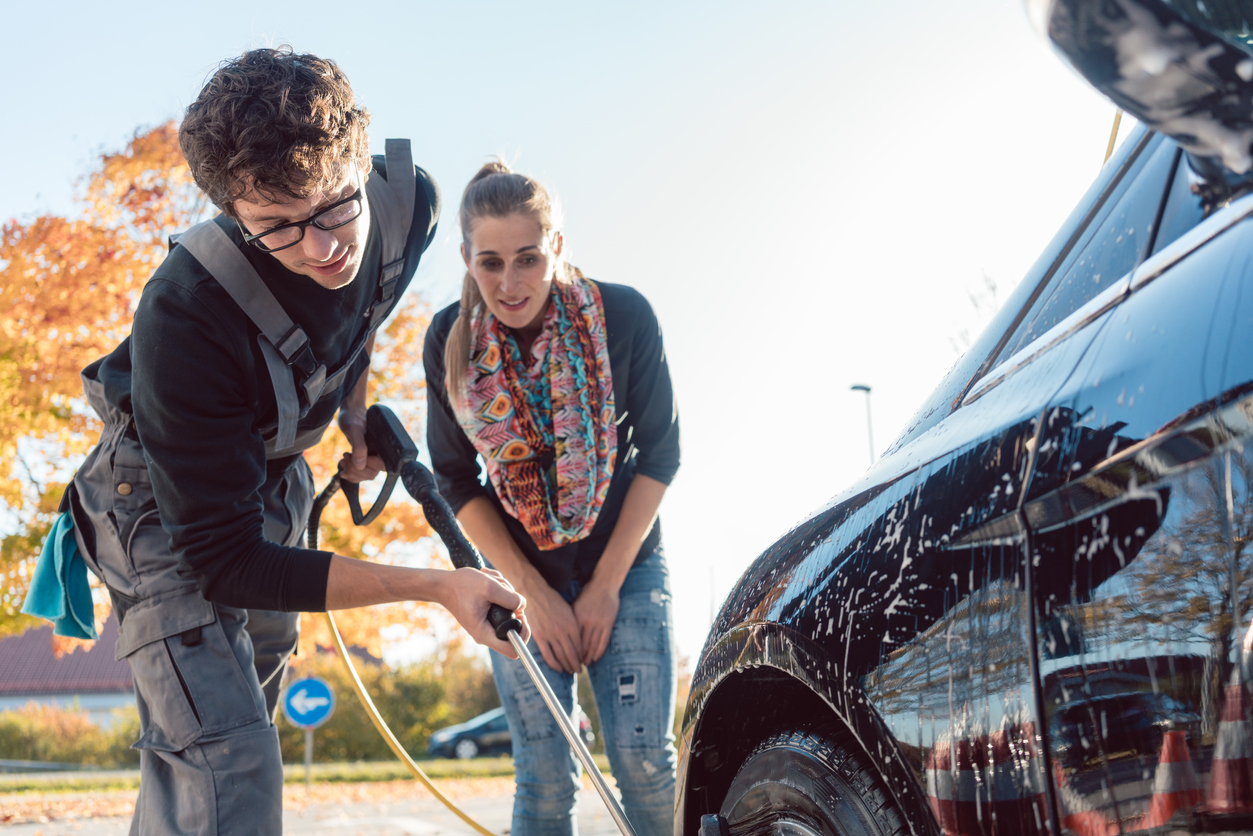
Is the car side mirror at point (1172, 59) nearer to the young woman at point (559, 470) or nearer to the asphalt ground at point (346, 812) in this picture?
the young woman at point (559, 470)

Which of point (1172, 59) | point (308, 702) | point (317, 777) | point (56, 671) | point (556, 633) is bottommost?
point (317, 777)

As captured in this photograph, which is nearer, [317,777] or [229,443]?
[229,443]

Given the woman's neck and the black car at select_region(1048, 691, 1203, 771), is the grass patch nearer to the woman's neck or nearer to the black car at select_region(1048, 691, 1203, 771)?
Answer: the woman's neck

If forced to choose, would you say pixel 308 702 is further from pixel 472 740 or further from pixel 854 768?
pixel 472 740

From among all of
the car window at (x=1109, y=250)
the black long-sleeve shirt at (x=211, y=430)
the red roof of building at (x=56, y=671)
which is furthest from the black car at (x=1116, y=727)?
the red roof of building at (x=56, y=671)

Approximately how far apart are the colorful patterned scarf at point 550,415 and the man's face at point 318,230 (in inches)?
26.4

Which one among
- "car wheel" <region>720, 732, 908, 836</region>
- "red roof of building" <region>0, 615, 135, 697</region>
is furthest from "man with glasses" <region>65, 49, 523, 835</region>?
"red roof of building" <region>0, 615, 135, 697</region>

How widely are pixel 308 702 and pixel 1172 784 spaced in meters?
10.1

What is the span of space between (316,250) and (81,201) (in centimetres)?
927

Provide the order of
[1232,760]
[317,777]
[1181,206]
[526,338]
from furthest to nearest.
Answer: [317,777] < [526,338] < [1181,206] < [1232,760]

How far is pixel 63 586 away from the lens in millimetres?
2158

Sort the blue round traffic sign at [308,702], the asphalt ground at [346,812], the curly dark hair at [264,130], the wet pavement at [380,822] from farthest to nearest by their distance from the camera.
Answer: the blue round traffic sign at [308,702] < the asphalt ground at [346,812] < the wet pavement at [380,822] < the curly dark hair at [264,130]

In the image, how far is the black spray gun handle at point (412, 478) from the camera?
89.0 inches

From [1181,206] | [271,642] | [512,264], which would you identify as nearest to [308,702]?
[271,642]
